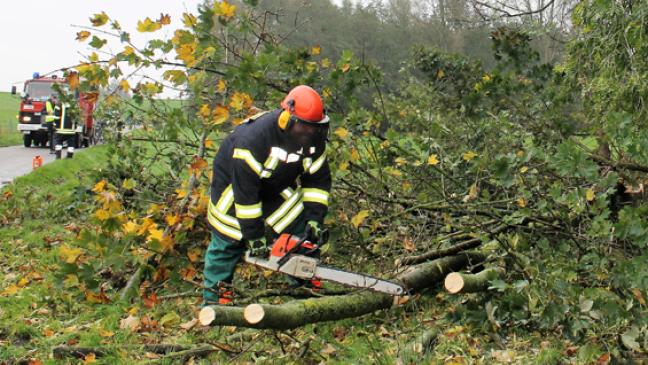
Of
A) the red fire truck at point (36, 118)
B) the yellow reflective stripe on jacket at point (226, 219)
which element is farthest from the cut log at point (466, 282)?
the red fire truck at point (36, 118)

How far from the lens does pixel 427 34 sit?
88.1ft

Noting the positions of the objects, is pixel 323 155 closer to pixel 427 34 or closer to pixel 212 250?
pixel 212 250

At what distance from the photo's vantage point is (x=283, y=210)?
15.0 ft

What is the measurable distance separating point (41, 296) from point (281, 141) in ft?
7.92

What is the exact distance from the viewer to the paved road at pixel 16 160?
12.4 metres

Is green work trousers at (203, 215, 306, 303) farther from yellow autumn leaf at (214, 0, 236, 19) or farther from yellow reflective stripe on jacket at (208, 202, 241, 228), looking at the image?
yellow autumn leaf at (214, 0, 236, 19)

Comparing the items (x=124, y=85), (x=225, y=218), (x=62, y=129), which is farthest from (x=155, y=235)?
(x=62, y=129)

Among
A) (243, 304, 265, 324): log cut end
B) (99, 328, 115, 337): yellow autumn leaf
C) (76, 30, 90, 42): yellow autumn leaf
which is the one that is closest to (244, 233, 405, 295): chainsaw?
(243, 304, 265, 324): log cut end

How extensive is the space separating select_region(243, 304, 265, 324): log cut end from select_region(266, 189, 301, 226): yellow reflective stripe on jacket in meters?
1.46

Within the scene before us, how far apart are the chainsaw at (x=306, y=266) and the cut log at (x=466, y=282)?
1.07ft

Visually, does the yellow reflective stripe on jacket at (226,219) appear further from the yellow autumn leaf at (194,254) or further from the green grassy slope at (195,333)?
the yellow autumn leaf at (194,254)

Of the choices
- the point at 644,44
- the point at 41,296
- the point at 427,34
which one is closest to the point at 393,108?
the point at 644,44

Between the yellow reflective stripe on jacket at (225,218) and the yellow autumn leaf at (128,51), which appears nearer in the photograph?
the yellow reflective stripe on jacket at (225,218)

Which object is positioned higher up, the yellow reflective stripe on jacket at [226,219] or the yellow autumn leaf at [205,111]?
the yellow autumn leaf at [205,111]
